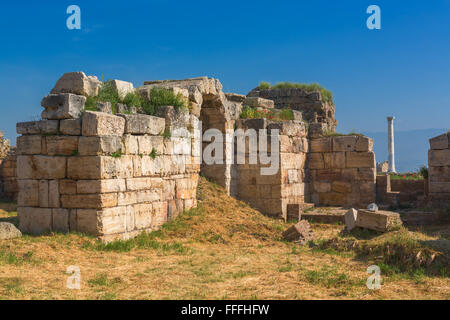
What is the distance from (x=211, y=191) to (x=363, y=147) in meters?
4.95

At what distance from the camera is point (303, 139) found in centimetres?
1377

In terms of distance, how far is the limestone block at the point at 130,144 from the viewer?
8.55 meters

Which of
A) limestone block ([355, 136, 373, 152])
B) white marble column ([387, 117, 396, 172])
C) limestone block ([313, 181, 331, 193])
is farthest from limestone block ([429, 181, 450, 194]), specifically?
white marble column ([387, 117, 396, 172])

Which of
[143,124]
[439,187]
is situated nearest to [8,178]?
[143,124]

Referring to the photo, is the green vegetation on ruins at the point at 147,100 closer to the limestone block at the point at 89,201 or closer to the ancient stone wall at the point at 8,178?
the limestone block at the point at 89,201

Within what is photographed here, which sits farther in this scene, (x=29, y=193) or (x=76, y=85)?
(x=76, y=85)

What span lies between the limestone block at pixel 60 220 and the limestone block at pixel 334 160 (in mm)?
8462

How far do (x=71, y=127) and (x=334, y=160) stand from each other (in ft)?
27.7

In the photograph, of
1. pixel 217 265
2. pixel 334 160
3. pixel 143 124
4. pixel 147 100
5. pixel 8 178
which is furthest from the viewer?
pixel 8 178

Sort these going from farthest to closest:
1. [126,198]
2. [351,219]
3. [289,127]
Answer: [289,127]
[351,219]
[126,198]

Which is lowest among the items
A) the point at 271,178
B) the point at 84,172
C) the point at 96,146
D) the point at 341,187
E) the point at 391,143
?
the point at 341,187

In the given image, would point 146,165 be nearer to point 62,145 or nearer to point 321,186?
point 62,145

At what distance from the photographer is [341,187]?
13.6m
